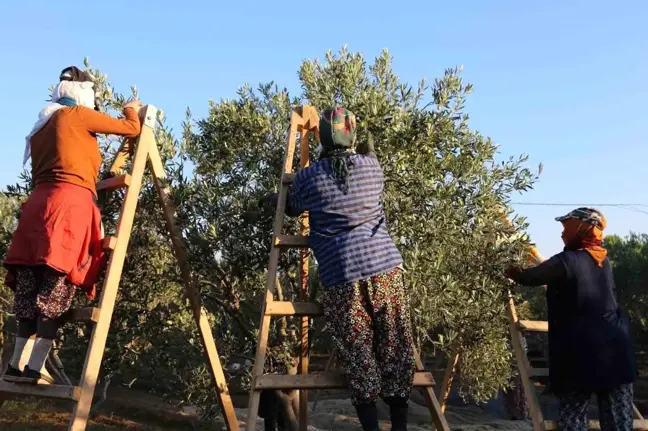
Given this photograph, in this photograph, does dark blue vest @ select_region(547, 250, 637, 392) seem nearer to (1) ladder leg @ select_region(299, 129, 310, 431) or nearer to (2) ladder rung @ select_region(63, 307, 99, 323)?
(1) ladder leg @ select_region(299, 129, 310, 431)

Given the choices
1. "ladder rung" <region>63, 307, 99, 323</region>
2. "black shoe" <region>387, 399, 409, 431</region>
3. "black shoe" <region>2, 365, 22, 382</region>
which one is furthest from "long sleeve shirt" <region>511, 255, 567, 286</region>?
"black shoe" <region>2, 365, 22, 382</region>

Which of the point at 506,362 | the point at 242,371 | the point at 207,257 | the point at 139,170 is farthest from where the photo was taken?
the point at 506,362

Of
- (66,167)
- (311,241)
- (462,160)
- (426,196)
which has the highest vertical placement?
(462,160)

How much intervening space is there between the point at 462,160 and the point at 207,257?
2.48 m

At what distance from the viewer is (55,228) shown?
14.0 feet

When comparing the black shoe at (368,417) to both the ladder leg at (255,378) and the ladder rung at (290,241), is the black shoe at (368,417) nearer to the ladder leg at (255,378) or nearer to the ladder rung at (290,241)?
the ladder leg at (255,378)

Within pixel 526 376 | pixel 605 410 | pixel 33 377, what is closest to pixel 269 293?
pixel 33 377

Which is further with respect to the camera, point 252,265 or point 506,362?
point 506,362

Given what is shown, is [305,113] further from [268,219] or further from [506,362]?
[506,362]

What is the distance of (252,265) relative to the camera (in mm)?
5816

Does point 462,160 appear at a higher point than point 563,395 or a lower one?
higher

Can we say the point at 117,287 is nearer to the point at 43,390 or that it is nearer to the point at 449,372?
the point at 43,390

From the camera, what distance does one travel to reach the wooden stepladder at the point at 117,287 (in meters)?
4.09

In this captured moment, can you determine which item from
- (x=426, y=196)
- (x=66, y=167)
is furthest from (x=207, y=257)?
(x=426, y=196)
